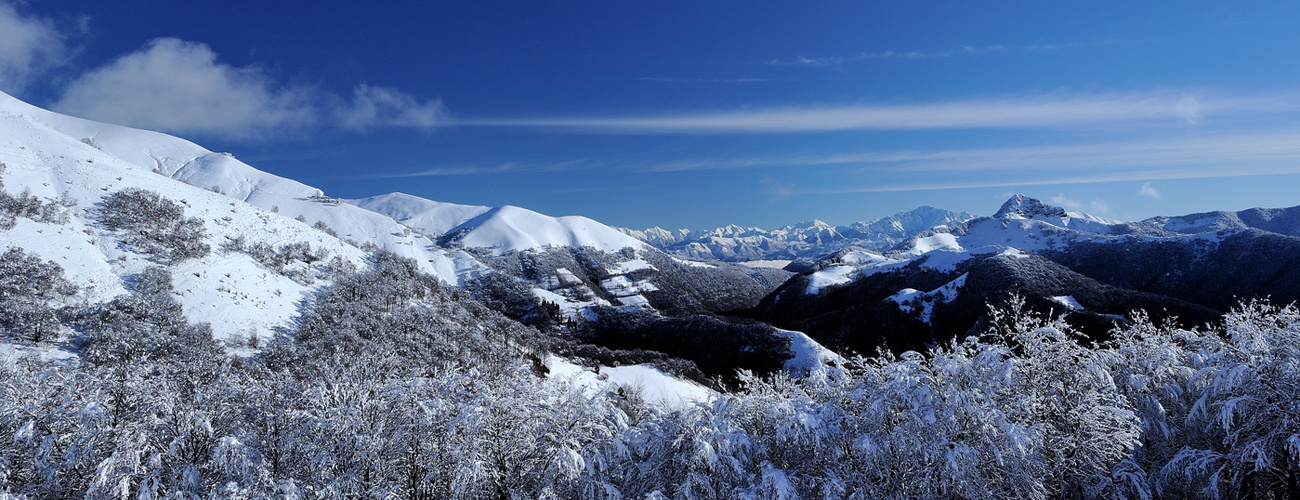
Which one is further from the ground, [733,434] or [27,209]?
[27,209]

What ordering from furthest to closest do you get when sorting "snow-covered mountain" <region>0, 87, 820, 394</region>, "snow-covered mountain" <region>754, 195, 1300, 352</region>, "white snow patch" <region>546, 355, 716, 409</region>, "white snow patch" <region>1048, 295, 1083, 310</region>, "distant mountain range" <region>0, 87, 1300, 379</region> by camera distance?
"snow-covered mountain" <region>754, 195, 1300, 352</region>
"white snow patch" <region>1048, 295, 1083, 310</region>
"white snow patch" <region>546, 355, 716, 409</region>
"distant mountain range" <region>0, 87, 1300, 379</region>
"snow-covered mountain" <region>0, 87, 820, 394</region>

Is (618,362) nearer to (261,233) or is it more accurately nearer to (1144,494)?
(261,233)

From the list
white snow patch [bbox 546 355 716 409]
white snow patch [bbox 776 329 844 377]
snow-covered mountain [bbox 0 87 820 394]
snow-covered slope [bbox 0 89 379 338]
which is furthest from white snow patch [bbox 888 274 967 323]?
snow-covered slope [bbox 0 89 379 338]

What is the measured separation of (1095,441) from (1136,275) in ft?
733

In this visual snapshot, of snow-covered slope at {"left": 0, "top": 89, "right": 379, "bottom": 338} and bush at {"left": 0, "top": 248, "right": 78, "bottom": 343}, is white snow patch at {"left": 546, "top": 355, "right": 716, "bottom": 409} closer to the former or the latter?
snow-covered slope at {"left": 0, "top": 89, "right": 379, "bottom": 338}

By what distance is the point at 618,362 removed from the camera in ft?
308

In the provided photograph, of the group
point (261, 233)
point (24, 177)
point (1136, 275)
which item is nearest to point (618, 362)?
point (261, 233)

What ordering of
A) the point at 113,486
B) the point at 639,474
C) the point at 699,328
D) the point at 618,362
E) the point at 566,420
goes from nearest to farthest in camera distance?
the point at 113,486 < the point at 639,474 < the point at 566,420 < the point at 618,362 < the point at 699,328

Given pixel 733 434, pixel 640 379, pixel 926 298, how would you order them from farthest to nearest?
pixel 926 298 → pixel 640 379 → pixel 733 434

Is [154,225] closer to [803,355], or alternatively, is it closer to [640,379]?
[640,379]

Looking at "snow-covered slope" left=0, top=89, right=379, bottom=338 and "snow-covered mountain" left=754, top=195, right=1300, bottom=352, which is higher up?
"snow-covered slope" left=0, top=89, right=379, bottom=338

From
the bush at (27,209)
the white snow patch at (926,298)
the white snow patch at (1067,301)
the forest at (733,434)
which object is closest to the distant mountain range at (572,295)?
the bush at (27,209)

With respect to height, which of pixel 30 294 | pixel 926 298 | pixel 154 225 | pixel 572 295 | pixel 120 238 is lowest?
pixel 572 295

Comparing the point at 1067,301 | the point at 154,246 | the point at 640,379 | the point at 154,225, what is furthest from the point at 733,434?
the point at 1067,301
